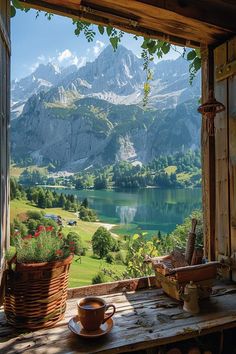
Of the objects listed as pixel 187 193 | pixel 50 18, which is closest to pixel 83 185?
pixel 187 193

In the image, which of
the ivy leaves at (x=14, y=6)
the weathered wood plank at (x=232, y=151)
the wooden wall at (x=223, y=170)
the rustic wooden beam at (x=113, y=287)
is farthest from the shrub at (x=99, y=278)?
the ivy leaves at (x=14, y=6)

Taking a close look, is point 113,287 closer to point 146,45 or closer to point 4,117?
point 4,117

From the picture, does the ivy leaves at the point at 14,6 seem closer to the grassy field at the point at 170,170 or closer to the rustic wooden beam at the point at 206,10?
the rustic wooden beam at the point at 206,10

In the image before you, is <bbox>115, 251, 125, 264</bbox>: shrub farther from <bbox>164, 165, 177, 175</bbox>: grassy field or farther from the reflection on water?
<bbox>164, 165, 177, 175</bbox>: grassy field

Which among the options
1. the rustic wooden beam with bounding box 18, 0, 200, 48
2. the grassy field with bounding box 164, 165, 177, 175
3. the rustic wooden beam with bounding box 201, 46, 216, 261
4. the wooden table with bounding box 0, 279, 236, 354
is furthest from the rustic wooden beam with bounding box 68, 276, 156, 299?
the grassy field with bounding box 164, 165, 177, 175

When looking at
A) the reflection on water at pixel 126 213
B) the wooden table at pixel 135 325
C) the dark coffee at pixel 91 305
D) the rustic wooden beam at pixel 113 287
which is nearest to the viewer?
the wooden table at pixel 135 325
